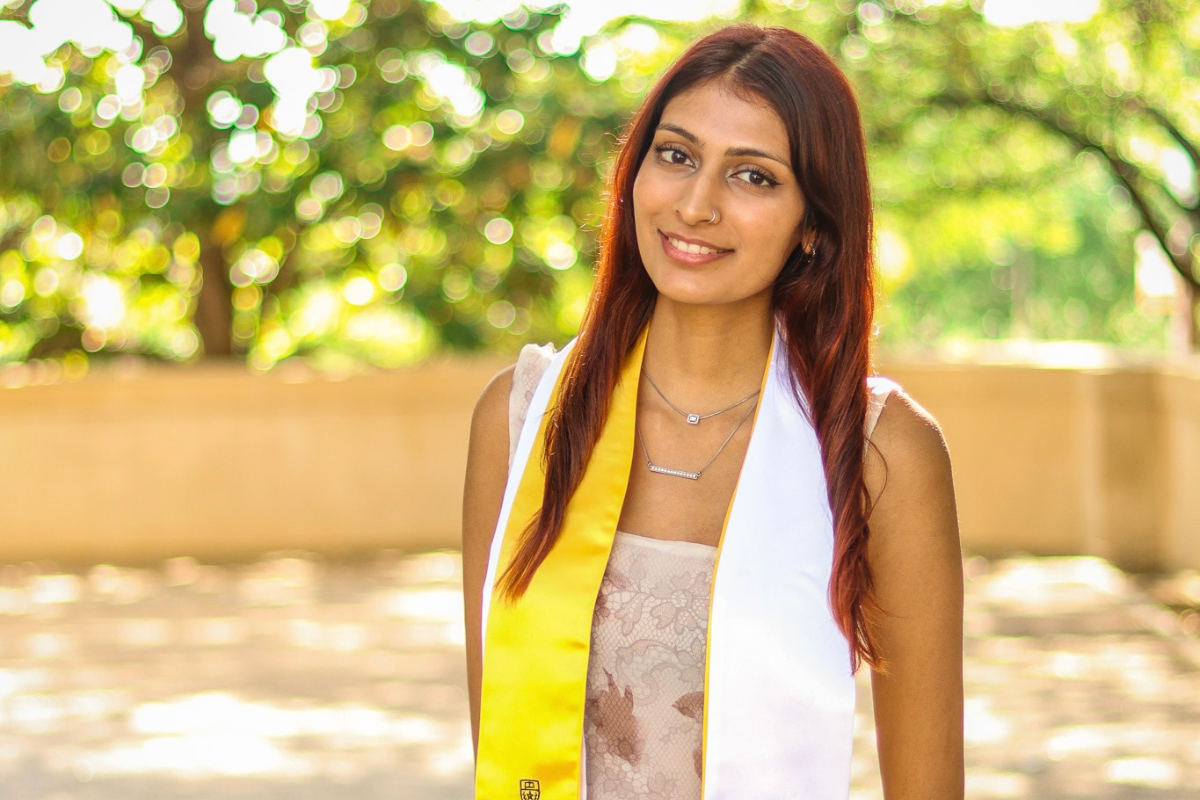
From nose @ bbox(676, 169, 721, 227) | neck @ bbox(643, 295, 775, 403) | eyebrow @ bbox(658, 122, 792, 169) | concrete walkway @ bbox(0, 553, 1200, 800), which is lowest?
concrete walkway @ bbox(0, 553, 1200, 800)

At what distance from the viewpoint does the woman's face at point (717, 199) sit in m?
2.18

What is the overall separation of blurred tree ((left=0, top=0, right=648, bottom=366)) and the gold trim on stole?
6385 mm

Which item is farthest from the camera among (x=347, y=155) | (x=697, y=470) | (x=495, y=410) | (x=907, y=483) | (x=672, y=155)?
(x=347, y=155)

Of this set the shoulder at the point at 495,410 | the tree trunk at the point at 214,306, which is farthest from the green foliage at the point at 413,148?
the shoulder at the point at 495,410

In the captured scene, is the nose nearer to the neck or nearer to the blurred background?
the neck

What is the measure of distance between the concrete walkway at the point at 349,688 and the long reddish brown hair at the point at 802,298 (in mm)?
2911

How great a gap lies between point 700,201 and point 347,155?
24.4 feet

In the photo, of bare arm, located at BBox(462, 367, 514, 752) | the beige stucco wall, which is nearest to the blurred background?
the beige stucco wall

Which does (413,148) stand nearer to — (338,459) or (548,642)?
(338,459)

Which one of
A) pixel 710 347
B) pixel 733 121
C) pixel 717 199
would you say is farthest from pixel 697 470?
pixel 733 121

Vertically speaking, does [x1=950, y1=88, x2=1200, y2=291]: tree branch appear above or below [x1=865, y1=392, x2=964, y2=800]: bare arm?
above

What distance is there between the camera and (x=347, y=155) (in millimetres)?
9305

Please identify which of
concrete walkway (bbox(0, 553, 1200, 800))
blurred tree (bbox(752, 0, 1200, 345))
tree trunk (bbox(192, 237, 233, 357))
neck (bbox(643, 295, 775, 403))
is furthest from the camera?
tree trunk (bbox(192, 237, 233, 357))

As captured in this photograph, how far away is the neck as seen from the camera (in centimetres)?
238
